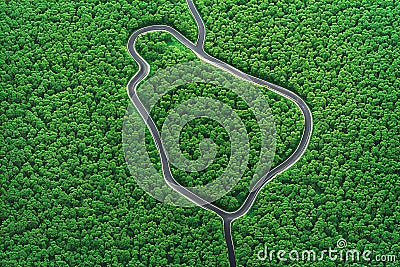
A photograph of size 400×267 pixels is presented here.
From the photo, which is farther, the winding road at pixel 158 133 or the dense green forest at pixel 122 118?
the winding road at pixel 158 133

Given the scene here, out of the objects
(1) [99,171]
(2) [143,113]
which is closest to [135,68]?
(2) [143,113]

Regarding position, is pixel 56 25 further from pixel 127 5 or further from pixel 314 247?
pixel 314 247

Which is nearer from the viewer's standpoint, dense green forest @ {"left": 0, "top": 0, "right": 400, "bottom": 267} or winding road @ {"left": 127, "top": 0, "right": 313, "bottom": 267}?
dense green forest @ {"left": 0, "top": 0, "right": 400, "bottom": 267}
